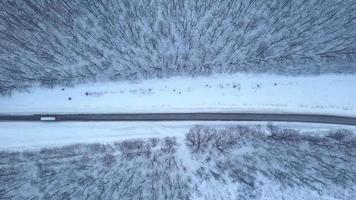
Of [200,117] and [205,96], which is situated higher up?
[205,96]

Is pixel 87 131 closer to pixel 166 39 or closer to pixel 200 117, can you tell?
pixel 200 117

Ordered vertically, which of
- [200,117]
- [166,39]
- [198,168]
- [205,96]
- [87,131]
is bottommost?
[198,168]

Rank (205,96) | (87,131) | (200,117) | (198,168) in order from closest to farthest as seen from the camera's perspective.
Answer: (198,168) → (87,131) → (200,117) → (205,96)

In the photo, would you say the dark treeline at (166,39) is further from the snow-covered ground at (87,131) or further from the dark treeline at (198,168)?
the dark treeline at (198,168)

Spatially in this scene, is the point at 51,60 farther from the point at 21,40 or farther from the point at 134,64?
the point at 134,64

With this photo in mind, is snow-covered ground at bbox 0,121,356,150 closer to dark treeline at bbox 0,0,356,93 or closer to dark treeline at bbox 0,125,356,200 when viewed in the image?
dark treeline at bbox 0,125,356,200

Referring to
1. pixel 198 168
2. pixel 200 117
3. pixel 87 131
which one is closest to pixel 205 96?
pixel 200 117

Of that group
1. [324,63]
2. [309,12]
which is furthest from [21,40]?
[324,63]
